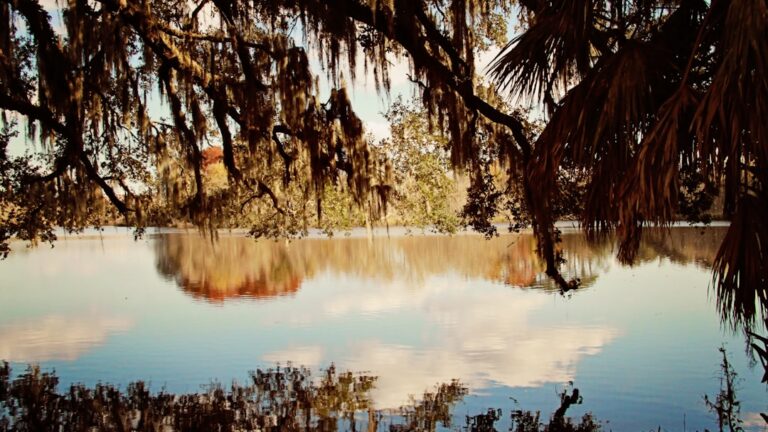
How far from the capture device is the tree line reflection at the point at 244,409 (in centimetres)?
569

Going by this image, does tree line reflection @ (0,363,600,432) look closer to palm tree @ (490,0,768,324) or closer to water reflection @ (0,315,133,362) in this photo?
water reflection @ (0,315,133,362)

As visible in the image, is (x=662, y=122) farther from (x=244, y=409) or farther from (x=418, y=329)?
(x=418, y=329)

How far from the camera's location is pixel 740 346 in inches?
390

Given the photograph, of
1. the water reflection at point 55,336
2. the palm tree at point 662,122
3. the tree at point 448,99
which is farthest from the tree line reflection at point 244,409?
the palm tree at point 662,122

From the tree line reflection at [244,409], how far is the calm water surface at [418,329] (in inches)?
10.3

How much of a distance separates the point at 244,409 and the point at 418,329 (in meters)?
6.69

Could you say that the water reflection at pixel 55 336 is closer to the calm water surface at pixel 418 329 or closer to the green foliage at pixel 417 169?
the calm water surface at pixel 418 329

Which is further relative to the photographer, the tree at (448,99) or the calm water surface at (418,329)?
the calm water surface at (418,329)

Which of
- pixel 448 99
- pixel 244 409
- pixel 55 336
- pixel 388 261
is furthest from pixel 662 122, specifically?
pixel 388 261

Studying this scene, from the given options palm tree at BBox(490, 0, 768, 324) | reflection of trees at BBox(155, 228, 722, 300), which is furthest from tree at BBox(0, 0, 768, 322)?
reflection of trees at BBox(155, 228, 722, 300)

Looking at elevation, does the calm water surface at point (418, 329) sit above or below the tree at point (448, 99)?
below

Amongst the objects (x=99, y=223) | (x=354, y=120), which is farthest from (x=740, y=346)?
(x=99, y=223)

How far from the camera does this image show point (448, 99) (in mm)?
6094

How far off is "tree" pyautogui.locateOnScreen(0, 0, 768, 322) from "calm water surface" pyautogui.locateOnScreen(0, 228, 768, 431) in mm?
1270
